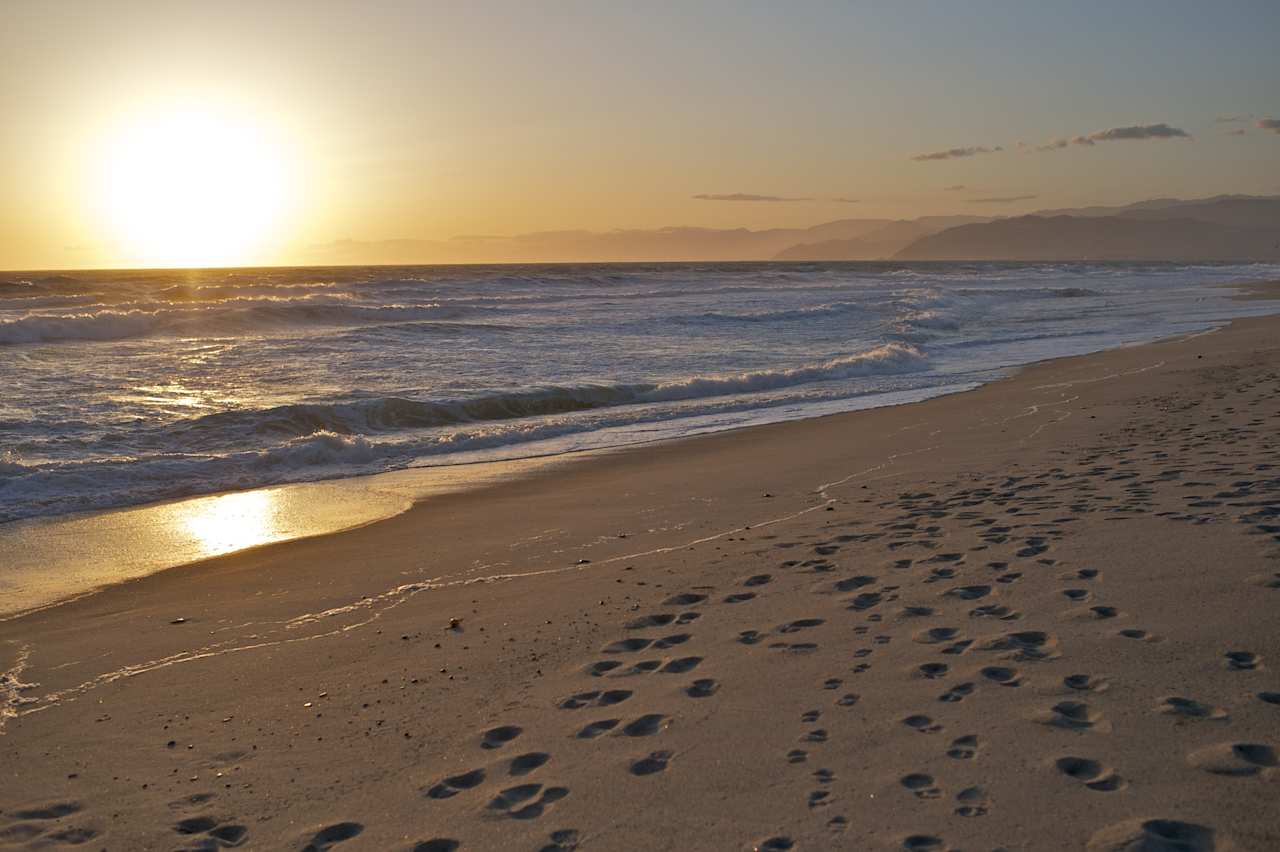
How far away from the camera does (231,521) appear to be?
841 cm

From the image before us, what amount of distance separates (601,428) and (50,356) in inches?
529

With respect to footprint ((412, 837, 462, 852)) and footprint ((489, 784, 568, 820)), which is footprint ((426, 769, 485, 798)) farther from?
footprint ((412, 837, 462, 852))

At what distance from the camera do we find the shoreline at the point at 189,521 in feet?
22.6

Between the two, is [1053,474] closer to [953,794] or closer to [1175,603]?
[1175,603]

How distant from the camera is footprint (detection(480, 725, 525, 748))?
146 inches

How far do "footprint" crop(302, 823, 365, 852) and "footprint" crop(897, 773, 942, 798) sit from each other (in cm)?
172

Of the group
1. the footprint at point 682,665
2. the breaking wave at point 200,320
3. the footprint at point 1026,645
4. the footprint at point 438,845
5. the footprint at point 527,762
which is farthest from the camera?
the breaking wave at point 200,320

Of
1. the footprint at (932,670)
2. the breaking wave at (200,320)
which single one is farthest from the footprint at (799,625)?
the breaking wave at (200,320)

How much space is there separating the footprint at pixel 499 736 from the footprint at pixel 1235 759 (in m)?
2.29

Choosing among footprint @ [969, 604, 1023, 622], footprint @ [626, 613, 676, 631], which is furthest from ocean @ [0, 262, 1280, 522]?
footprint @ [969, 604, 1023, 622]

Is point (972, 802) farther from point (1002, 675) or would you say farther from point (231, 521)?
point (231, 521)

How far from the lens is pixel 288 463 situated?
1092cm

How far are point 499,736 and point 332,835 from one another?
77 cm

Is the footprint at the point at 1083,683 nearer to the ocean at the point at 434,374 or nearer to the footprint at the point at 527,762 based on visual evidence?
the footprint at the point at 527,762
